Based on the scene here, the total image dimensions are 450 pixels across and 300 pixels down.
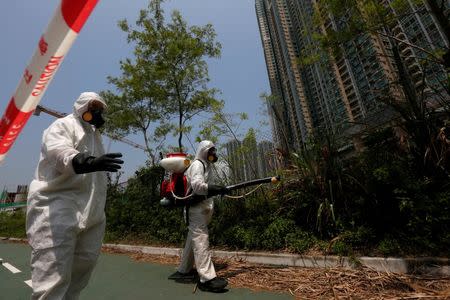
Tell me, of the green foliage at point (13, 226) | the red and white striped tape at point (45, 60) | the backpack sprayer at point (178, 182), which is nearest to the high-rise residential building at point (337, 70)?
the backpack sprayer at point (178, 182)

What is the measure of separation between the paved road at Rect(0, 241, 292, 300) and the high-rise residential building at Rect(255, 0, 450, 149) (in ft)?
9.83

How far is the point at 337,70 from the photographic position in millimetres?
8344

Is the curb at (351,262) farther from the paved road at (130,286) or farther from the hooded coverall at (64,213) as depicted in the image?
the hooded coverall at (64,213)

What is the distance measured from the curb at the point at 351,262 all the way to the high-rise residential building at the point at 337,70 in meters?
2.01

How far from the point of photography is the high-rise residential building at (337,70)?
4754 millimetres

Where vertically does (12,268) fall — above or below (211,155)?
below

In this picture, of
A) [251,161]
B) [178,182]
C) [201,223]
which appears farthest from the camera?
[251,161]

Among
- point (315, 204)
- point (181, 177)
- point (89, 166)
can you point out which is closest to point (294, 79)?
point (315, 204)

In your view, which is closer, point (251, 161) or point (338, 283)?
point (338, 283)

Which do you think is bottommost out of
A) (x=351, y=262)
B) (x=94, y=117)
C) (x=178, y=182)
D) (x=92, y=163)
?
(x=351, y=262)

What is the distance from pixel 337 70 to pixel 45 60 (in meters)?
7.70

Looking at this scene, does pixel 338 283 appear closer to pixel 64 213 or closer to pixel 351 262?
pixel 351 262

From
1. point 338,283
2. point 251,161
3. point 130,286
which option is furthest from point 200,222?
point 251,161

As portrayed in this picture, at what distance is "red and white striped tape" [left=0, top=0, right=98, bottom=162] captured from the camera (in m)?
2.72
